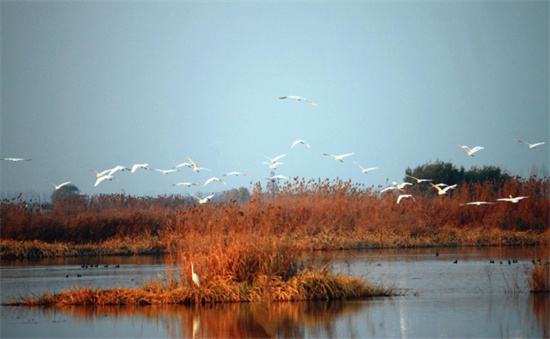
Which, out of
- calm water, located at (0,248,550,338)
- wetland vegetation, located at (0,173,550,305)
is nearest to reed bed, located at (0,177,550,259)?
wetland vegetation, located at (0,173,550,305)

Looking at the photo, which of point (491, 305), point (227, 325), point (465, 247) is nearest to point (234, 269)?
point (227, 325)

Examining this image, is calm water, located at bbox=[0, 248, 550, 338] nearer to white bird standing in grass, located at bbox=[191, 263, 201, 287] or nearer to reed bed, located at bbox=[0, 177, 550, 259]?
white bird standing in grass, located at bbox=[191, 263, 201, 287]

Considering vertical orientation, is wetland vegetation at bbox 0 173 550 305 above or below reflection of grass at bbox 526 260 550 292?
above

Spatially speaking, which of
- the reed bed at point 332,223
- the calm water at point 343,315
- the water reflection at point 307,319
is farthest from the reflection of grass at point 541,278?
the reed bed at point 332,223

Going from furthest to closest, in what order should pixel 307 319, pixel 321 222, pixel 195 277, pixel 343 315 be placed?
pixel 321 222, pixel 195 277, pixel 343 315, pixel 307 319

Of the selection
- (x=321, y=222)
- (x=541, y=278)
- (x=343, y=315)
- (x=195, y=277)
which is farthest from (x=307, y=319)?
(x=321, y=222)

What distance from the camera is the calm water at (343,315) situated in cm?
Result: 1082

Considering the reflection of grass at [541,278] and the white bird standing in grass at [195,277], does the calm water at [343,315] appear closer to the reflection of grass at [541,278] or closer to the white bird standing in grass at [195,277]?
the reflection of grass at [541,278]

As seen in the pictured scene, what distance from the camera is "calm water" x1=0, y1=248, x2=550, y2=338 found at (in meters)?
10.8

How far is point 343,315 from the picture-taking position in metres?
12.3

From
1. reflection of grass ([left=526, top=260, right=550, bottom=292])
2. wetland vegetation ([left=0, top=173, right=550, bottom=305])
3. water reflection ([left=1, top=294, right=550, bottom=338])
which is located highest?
wetland vegetation ([left=0, top=173, right=550, bottom=305])

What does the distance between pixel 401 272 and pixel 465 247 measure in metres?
10.8

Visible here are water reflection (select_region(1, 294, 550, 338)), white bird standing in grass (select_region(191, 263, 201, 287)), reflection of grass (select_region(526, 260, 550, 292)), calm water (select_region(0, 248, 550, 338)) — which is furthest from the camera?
reflection of grass (select_region(526, 260, 550, 292))

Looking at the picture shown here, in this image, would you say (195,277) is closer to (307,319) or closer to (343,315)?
(307,319)
